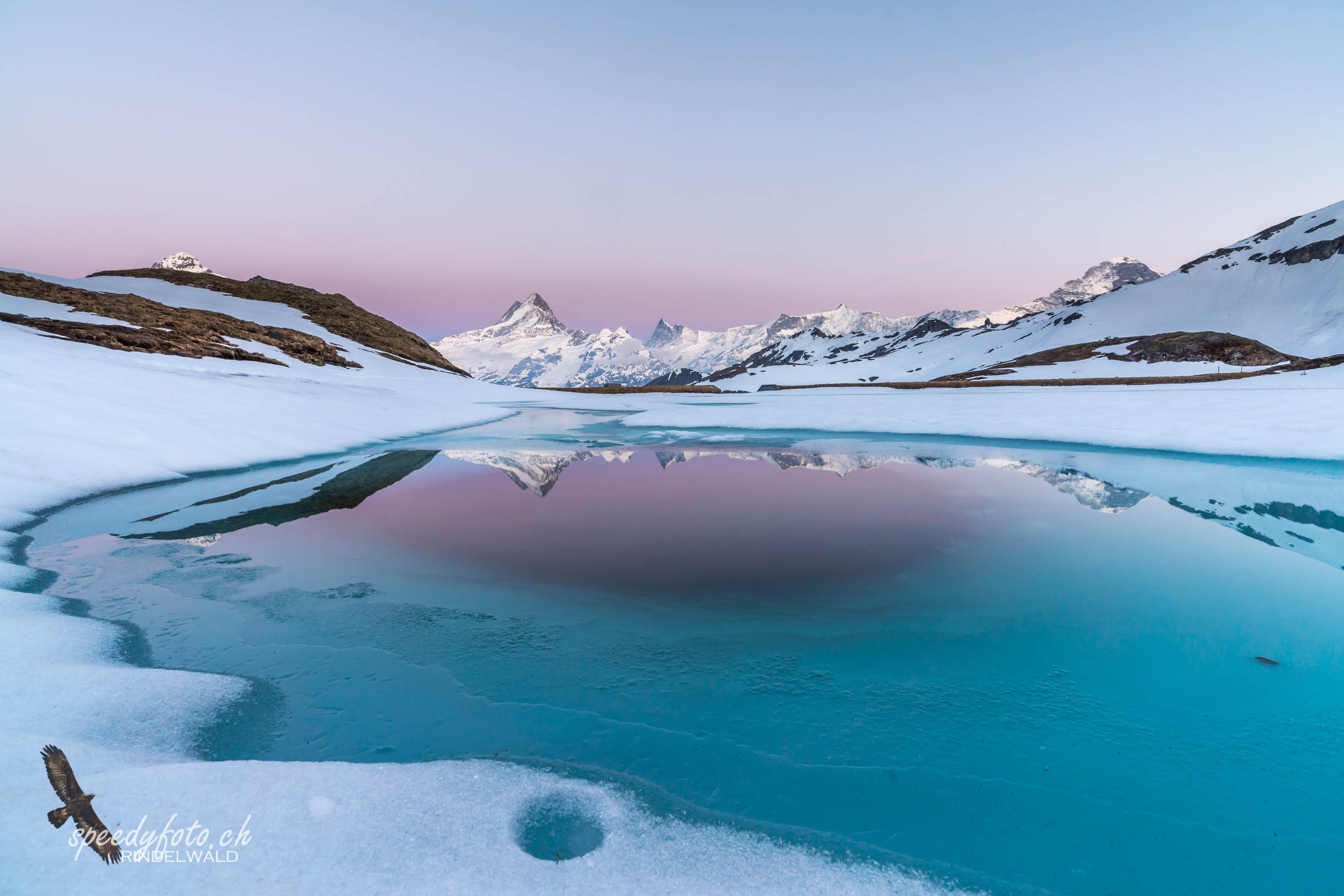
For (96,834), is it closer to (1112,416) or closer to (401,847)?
(401,847)

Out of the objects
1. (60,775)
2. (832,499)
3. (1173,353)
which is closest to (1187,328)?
(1173,353)

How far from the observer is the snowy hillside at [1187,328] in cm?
8006

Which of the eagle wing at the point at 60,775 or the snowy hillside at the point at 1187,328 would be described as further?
the snowy hillside at the point at 1187,328

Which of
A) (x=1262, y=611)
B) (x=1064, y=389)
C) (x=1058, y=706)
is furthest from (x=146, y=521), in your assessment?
(x=1064, y=389)

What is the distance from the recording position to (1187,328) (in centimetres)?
10688

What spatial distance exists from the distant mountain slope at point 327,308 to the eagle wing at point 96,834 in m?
61.4

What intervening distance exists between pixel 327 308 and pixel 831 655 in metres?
80.9

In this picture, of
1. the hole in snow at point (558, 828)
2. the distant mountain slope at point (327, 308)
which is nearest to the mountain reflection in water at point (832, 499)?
the hole in snow at point (558, 828)

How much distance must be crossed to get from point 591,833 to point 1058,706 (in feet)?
15.4

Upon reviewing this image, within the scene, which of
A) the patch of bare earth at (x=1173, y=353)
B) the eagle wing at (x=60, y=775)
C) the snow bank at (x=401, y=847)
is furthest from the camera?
the patch of bare earth at (x=1173, y=353)

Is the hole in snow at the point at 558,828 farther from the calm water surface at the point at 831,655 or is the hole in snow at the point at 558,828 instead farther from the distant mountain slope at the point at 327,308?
the distant mountain slope at the point at 327,308

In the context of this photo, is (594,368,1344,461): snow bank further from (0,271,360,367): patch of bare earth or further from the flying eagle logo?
the flying eagle logo

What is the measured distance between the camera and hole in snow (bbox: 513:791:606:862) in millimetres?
3793

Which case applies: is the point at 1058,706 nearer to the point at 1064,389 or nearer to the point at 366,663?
the point at 366,663
